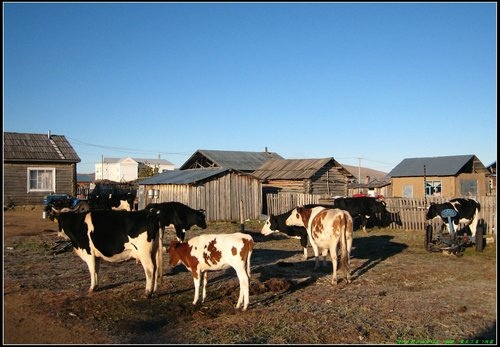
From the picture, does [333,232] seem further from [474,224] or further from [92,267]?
[474,224]

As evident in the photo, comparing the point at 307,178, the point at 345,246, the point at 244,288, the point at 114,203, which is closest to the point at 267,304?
the point at 244,288

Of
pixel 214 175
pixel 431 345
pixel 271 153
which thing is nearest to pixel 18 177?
pixel 214 175

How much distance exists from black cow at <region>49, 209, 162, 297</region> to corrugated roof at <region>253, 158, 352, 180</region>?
25633 millimetres

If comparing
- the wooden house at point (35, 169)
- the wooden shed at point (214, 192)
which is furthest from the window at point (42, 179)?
the wooden shed at point (214, 192)

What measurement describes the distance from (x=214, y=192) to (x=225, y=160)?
15.3 meters

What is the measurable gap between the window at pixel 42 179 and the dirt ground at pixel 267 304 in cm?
2368

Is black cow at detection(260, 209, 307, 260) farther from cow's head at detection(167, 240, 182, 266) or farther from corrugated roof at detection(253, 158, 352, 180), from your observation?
corrugated roof at detection(253, 158, 352, 180)

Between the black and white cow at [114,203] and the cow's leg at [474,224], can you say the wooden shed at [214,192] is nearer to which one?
the black and white cow at [114,203]

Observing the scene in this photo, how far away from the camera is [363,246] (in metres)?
18.5

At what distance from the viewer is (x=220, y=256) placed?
9648mm

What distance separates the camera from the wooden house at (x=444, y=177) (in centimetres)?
4200

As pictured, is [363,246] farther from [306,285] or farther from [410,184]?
[410,184]

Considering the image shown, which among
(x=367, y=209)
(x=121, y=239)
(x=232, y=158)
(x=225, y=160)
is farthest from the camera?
(x=232, y=158)

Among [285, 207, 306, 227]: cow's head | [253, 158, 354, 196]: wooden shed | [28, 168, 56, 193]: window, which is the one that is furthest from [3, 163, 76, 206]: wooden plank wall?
[285, 207, 306, 227]: cow's head
